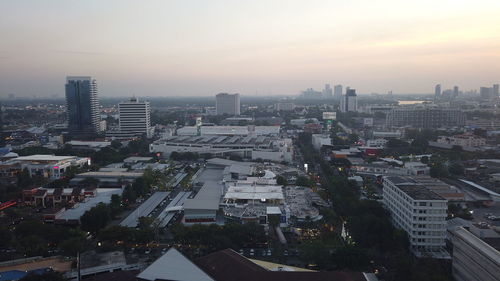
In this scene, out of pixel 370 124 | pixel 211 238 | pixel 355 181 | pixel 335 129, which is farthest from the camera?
pixel 370 124

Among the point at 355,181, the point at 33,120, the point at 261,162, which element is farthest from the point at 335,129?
the point at 33,120

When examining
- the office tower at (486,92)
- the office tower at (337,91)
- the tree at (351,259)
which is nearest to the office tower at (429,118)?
the tree at (351,259)

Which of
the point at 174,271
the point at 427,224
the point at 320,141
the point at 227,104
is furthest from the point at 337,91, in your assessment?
the point at 174,271

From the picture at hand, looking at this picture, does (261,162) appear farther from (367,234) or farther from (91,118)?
(91,118)

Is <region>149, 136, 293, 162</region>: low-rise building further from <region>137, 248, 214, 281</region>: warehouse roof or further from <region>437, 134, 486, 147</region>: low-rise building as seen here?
<region>137, 248, 214, 281</region>: warehouse roof

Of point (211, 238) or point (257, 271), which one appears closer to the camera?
point (257, 271)

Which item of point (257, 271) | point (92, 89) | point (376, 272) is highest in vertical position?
point (92, 89)

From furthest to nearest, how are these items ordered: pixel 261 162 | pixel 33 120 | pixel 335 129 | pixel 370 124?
pixel 33 120 < pixel 370 124 < pixel 335 129 < pixel 261 162
